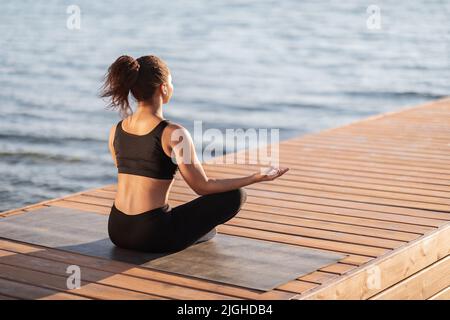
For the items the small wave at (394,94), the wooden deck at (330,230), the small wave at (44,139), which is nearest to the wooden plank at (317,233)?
the wooden deck at (330,230)

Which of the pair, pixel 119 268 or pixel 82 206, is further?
pixel 82 206

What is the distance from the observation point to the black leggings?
404 cm

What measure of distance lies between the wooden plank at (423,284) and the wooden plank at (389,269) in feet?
0.07

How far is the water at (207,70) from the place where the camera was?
415 inches

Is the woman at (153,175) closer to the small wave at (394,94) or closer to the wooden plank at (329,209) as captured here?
the wooden plank at (329,209)

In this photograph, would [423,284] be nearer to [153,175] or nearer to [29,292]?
[153,175]

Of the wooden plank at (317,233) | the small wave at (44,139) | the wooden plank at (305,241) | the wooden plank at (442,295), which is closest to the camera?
the wooden plank at (305,241)

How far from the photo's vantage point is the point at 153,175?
13.1ft

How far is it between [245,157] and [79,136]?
4.92m

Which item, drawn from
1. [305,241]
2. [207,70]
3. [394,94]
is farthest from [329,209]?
[207,70]

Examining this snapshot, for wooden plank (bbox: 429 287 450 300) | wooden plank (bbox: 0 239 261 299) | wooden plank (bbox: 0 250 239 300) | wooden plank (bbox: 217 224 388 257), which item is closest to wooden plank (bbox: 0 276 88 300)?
wooden plank (bbox: 0 250 239 300)

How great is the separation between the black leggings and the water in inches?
165

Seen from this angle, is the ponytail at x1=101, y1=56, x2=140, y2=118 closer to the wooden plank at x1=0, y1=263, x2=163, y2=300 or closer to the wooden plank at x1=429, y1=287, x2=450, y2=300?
the wooden plank at x1=0, y1=263, x2=163, y2=300

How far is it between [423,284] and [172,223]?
1.26m
